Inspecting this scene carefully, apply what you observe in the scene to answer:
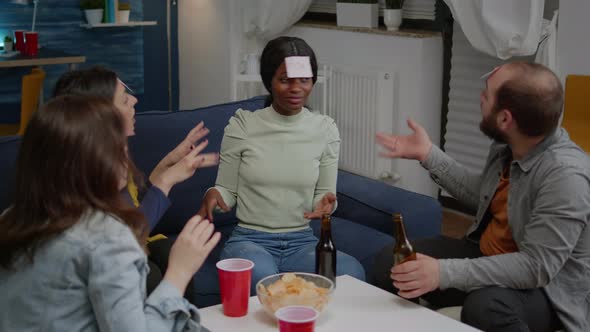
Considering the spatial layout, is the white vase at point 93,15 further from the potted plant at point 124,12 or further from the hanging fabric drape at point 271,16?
the hanging fabric drape at point 271,16

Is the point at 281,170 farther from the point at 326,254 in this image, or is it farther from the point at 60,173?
the point at 60,173

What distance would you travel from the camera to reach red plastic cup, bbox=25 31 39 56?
215 inches

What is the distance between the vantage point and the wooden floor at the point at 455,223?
4.37 m

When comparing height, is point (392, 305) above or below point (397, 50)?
below

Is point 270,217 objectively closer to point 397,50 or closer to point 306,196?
point 306,196

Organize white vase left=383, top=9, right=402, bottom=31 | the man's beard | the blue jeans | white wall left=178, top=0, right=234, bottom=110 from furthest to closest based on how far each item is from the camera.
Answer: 1. white wall left=178, top=0, right=234, bottom=110
2. white vase left=383, top=9, right=402, bottom=31
3. the blue jeans
4. the man's beard

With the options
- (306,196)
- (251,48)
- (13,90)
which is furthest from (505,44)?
(13,90)

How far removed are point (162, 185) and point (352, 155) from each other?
2.78m

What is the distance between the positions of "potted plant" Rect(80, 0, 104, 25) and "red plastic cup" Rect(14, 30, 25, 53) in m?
0.54

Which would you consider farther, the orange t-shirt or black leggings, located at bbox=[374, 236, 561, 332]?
the orange t-shirt

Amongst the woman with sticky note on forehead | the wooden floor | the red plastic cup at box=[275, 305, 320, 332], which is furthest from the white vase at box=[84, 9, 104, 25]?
the red plastic cup at box=[275, 305, 320, 332]

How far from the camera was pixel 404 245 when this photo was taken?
A: 7.03ft

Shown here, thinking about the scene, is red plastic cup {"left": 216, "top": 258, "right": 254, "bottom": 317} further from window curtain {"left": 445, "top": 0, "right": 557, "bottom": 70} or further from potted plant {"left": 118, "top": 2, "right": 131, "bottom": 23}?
potted plant {"left": 118, "top": 2, "right": 131, "bottom": 23}

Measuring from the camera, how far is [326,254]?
2264 mm
